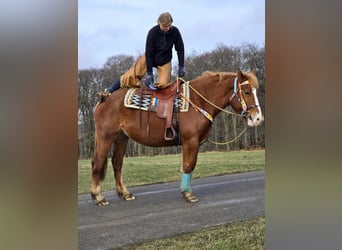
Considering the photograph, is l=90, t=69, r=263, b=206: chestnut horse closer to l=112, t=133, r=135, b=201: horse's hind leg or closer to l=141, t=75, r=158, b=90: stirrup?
l=112, t=133, r=135, b=201: horse's hind leg

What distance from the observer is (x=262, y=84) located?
2.83 meters

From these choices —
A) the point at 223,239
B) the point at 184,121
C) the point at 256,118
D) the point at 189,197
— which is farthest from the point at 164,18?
the point at 223,239

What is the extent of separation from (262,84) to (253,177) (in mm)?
606

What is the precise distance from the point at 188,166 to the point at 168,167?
13 cm

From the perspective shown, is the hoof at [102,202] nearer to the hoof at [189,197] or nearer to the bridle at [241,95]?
the hoof at [189,197]

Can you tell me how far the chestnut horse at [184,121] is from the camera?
2.71 m

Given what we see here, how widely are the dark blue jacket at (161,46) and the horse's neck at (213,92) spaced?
7.8 inches

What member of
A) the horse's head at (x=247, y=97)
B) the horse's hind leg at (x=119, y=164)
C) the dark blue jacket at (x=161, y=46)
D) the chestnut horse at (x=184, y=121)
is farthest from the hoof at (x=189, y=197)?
the dark blue jacket at (x=161, y=46)

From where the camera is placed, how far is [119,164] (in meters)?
2.73

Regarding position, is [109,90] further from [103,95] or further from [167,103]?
[167,103]

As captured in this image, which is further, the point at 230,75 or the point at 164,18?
the point at 230,75

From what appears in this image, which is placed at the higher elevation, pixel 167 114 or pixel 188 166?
pixel 167 114
